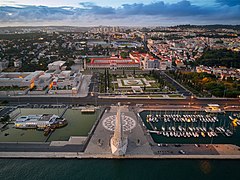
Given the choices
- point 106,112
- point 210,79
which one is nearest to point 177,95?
point 210,79

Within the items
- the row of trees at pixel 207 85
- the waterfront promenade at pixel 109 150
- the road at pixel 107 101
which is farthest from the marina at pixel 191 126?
the row of trees at pixel 207 85

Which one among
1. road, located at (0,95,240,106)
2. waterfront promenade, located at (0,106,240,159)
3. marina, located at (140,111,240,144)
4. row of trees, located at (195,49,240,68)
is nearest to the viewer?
waterfront promenade, located at (0,106,240,159)

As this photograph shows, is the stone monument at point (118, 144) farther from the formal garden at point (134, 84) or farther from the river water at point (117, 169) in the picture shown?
the formal garden at point (134, 84)

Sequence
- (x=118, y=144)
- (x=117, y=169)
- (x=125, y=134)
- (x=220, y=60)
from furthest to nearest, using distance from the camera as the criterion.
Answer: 1. (x=220, y=60)
2. (x=125, y=134)
3. (x=118, y=144)
4. (x=117, y=169)

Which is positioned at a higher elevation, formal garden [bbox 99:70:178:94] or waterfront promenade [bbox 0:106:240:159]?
formal garden [bbox 99:70:178:94]

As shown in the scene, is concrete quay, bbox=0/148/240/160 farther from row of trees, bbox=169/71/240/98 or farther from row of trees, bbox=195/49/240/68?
row of trees, bbox=195/49/240/68

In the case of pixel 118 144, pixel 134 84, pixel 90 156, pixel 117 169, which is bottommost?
pixel 117 169

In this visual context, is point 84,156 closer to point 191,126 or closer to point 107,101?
point 191,126

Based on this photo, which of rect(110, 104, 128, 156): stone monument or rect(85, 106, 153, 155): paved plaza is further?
rect(85, 106, 153, 155): paved plaza

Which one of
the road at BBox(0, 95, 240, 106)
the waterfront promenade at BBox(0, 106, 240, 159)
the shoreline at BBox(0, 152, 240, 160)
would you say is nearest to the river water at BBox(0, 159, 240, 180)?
the shoreline at BBox(0, 152, 240, 160)

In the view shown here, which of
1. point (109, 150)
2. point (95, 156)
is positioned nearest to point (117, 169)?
A: point (109, 150)

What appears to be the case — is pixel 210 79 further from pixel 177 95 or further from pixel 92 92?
pixel 92 92
